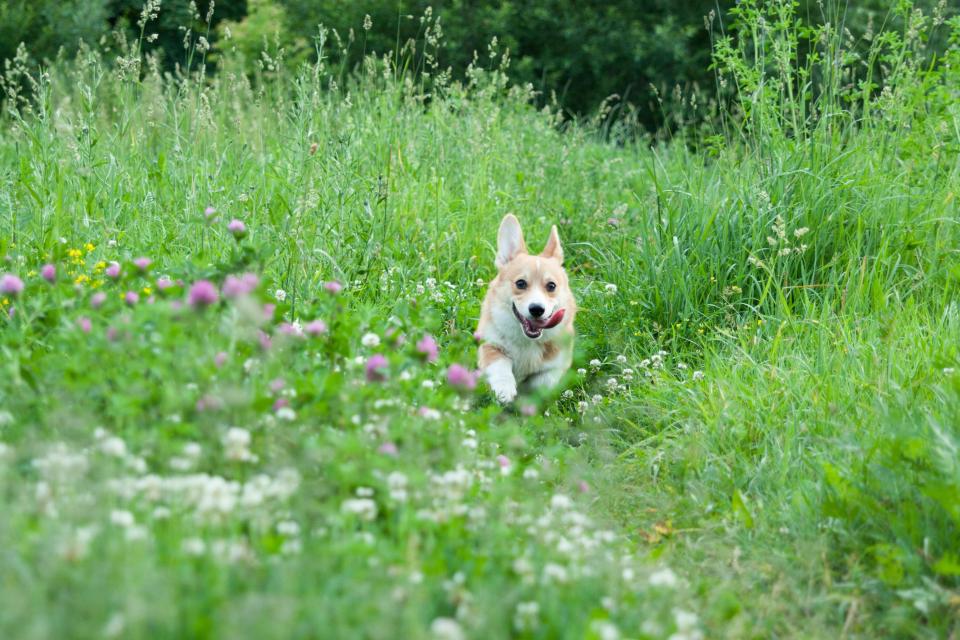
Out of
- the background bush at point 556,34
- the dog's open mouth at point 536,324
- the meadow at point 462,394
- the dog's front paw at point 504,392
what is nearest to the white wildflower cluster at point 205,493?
the meadow at point 462,394

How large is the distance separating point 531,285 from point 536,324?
0.73ft

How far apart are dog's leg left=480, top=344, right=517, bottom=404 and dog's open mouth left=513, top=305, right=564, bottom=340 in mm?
186

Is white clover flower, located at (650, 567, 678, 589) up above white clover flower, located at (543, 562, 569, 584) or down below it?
below

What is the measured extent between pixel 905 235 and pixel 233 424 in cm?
393

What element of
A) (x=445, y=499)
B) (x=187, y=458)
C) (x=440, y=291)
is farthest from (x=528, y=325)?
(x=187, y=458)

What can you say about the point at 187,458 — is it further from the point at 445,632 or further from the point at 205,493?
→ the point at 445,632

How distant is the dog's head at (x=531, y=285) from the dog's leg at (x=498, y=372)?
18 centimetres

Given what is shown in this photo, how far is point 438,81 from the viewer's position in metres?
6.84

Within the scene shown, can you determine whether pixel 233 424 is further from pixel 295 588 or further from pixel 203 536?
pixel 295 588

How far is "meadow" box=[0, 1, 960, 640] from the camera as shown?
7.45 ft

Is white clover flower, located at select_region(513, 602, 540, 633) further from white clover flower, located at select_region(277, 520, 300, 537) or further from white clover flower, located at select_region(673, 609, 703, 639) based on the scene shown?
white clover flower, located at select_region(277, 520, 300, 537)

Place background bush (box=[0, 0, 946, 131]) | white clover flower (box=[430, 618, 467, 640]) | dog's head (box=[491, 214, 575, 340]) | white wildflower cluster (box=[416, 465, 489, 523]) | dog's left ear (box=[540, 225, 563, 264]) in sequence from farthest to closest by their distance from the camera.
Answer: background bush (box=[0, 0, 946, 131]), dog's left ear (box=[540, 225, 563, 264]), dog's head (box=[491, 214, 575, 340]), white wildflower cluster (box=[416, 465, 489, 523]), white clover flower (box=[430, 618, 467, 640])

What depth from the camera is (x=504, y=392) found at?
4656 millimetres

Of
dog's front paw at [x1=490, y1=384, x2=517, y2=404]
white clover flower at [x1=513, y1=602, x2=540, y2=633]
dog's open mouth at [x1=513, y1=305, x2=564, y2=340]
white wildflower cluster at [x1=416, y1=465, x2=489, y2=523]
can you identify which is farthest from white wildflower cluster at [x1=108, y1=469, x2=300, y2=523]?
dog's open mouth at [x1=513, y1=305, x2=564, y2=340]
